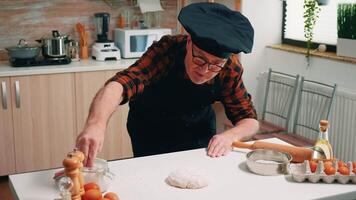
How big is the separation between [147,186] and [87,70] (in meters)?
2.34

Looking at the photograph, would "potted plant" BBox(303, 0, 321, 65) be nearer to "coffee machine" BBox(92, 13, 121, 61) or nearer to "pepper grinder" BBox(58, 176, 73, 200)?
"coffee machine" BBox(92, 13, 121, 61)

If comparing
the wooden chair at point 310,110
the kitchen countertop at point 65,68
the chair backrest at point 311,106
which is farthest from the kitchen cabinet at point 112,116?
the chair backrest at point 311,106

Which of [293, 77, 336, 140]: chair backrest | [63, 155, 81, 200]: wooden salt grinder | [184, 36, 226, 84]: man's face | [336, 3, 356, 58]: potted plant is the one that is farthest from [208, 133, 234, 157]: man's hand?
[336, 3, 356, 58]: potted plant

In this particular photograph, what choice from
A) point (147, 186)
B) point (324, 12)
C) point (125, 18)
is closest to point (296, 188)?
point (147, 186)

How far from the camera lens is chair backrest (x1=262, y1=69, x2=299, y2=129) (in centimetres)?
400

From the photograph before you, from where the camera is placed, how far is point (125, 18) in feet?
14.5

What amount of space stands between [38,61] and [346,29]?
2409 mm

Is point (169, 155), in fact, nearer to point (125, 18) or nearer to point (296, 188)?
point (296, 188)

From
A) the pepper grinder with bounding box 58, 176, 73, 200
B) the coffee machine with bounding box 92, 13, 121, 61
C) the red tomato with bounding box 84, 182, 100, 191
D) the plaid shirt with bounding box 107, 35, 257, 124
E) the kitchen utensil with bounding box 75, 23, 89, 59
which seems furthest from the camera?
the kitchen utensil with bounding box 75, 23, 89, 59

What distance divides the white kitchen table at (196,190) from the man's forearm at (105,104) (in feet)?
0.73

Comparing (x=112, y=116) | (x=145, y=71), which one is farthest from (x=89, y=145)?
(x=112, y=116)

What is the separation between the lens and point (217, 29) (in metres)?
1.78

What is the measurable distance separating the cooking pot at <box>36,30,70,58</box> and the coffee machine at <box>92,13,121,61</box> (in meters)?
0.32

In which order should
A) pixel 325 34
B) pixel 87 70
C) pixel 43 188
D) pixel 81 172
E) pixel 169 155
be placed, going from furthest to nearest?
pixel 325 34
pixel 87 70
pixel 169 155
pixel 43 188
pixel 81 172
